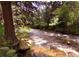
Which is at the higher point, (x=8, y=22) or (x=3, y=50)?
(x=8, y=22)

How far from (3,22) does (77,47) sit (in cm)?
72

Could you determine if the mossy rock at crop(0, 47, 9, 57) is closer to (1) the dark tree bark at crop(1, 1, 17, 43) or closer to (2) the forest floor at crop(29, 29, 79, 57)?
(1) the dark tree bark at crop(1, 1, 17, 43)

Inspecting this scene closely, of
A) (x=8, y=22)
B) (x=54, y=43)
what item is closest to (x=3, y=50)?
(x=8, y=22)

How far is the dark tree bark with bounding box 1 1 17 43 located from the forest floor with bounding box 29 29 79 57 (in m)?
0.17

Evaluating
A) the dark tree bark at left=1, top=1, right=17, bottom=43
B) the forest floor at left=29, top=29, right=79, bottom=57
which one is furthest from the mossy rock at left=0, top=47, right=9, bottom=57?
the forest floor at left=29, top=29, right=79, bottom=57

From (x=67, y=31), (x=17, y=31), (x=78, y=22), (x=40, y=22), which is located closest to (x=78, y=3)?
(x=78, y=22)

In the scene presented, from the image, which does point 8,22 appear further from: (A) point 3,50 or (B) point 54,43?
(B) point 54,43

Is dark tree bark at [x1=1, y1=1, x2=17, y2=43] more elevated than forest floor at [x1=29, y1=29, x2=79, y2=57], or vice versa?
dark tree bark at [x1=1, y1=1, x2=17, y2=43]

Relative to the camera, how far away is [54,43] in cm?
145

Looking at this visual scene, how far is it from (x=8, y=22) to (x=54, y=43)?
470mm

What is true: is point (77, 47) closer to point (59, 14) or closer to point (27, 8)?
point (59, 14)

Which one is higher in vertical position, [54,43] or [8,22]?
[8,22]

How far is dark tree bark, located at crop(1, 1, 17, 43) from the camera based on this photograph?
1458mm

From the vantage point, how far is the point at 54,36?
1461 millimetres
